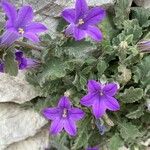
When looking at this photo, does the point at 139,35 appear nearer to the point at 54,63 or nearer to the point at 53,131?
the point at 54,63

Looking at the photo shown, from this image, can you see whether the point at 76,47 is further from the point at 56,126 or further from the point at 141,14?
the point at 141,14

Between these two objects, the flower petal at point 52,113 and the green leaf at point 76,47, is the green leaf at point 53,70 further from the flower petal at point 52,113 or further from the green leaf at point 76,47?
the flower petal at point 52,113

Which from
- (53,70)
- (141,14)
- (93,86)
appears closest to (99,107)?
(93,86)

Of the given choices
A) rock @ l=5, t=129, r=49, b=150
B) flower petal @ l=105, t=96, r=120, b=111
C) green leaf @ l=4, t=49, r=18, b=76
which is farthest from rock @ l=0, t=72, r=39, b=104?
flower petal @ l=105, t=96, r=120, b=111

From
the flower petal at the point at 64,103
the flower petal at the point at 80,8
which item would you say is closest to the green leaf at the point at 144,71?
the flower petal at the point at 64,103

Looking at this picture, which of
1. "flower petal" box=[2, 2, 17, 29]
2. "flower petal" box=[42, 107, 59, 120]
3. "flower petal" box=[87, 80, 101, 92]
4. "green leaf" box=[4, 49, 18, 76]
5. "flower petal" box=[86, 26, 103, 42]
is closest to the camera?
"flower petal" box=[2, 2, 17, 29]

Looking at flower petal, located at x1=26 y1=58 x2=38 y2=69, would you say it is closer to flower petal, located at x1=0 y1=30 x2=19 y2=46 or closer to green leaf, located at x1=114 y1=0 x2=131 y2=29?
flower petal, located at x1=0 y1=30 x2=19 y2=46

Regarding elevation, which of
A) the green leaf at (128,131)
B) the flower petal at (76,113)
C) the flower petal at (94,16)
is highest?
the flower petal at (94,16)
